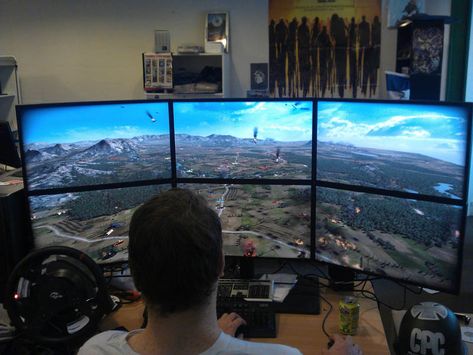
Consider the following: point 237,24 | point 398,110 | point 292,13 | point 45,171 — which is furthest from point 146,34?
point 398,110

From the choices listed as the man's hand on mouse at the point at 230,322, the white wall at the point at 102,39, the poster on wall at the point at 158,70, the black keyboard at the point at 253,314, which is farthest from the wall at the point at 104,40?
the man's hand on mouse at the point at 230,322

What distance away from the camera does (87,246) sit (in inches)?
69.5

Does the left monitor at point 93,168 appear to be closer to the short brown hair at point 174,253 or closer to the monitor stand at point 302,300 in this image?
the monitor stand at point 302,300

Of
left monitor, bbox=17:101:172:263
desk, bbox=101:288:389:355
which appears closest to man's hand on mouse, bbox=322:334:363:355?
desk, bbox=101:288:389:355

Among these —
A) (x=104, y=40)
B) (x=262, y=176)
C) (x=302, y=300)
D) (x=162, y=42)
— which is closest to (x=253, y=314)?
(x=302, y=300)

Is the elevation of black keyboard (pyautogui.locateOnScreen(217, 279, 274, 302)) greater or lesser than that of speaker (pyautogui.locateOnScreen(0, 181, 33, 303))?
lesser

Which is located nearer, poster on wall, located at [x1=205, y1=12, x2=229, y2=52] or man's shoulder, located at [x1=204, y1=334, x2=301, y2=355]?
man's shoulder, located at [x1=204, y1=334, x2=301, y2=355]

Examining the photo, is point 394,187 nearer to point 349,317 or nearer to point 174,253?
point 349,317

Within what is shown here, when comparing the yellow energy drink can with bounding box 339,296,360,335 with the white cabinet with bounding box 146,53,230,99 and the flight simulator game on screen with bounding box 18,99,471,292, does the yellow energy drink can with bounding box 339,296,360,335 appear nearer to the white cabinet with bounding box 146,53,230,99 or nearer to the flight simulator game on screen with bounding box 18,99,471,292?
the flight simulator game on screen with bounding box 18,99,471,292

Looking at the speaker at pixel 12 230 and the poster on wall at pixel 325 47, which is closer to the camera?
the speaker at pixel 12 230

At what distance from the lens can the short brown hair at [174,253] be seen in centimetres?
90

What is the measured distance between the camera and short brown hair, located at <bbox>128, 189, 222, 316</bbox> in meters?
0.90

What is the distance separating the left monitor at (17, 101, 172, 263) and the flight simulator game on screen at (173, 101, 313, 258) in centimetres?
10

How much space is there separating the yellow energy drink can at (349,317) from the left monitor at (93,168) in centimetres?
76
